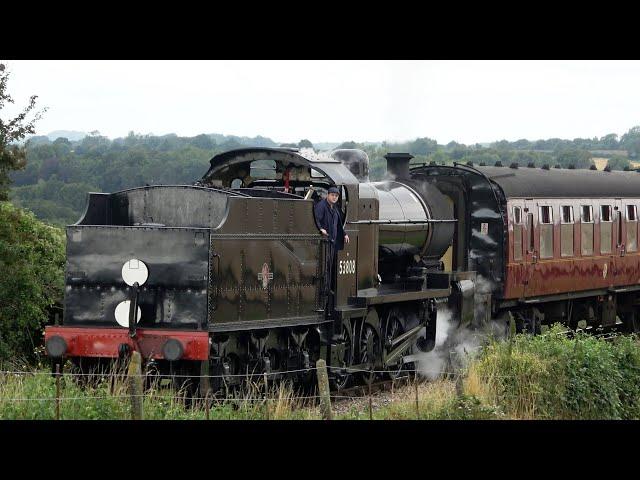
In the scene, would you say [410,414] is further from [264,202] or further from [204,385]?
[264,202]

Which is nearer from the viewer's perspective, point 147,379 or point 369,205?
point 147,379

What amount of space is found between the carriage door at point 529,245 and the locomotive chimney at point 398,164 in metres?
2.95

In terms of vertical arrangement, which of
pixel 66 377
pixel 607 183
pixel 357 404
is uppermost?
pixel 607 183

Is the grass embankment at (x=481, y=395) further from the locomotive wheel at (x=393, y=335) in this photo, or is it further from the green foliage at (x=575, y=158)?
the green foliage at (x=575, y=158)

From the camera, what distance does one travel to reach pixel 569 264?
74.9 feet

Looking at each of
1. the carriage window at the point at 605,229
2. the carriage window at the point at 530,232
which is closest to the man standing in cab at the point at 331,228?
the carriage window at the point at 530,232

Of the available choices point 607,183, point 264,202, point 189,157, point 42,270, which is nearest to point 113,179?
point 189,157

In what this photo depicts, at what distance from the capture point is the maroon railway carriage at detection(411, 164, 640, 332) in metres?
20.6

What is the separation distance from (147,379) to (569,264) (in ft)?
40.2

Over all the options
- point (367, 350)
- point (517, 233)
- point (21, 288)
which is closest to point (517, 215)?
point (517, 233)

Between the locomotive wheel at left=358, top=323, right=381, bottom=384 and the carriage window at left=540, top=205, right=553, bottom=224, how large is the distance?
6.27 m

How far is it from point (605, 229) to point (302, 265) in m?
11.6

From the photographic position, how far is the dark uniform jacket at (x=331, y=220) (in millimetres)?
15039

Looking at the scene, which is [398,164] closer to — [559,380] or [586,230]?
[586,230]
